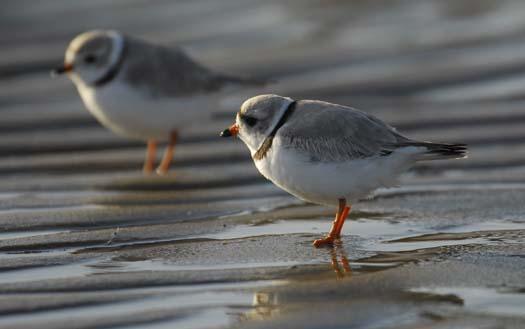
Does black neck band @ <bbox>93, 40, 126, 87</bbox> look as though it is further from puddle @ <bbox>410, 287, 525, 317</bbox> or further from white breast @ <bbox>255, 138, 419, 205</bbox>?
puddle @ <bbox>410, 287, 525, 317</bbox>

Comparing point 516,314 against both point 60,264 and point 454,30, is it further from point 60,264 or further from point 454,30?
point 454,30

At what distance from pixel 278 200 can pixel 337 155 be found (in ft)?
4.06

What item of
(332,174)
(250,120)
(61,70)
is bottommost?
(332,174)

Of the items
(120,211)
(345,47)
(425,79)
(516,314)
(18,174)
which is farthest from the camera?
(345,47)

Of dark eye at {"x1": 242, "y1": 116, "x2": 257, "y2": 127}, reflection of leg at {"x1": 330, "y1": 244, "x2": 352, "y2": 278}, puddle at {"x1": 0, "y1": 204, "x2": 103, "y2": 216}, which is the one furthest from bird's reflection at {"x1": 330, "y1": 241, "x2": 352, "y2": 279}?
puddle at {"x1": 0, "y1": 204, "x2": 103, "y2": 216}

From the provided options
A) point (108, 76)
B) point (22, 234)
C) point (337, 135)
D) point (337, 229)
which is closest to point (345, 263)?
point (337, 229)

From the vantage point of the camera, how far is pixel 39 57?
1067cm

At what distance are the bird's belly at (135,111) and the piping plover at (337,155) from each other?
90.9 inches

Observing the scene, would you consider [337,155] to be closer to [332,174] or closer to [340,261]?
[332,174]

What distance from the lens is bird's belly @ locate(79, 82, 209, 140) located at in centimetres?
739

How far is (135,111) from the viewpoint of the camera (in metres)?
7.39

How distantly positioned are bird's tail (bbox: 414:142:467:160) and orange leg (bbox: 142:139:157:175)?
8.92ft

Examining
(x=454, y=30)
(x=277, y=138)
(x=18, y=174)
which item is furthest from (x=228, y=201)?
(x=454, y=30)

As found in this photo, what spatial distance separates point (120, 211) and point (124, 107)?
158cm
